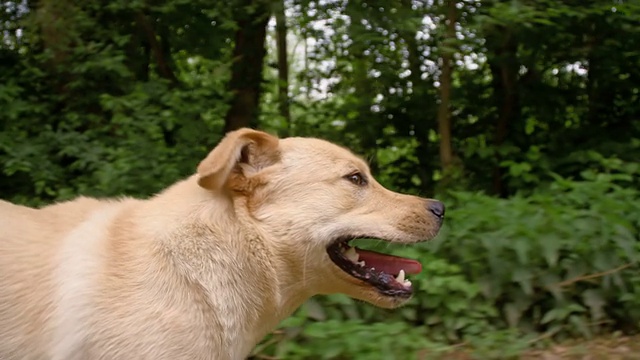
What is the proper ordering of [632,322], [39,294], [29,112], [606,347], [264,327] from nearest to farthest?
[39,294], [264,327], [606,347], [632,322], [29,112]

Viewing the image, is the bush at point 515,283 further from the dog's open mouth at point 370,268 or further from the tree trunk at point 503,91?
the tree trunk at point 503,91

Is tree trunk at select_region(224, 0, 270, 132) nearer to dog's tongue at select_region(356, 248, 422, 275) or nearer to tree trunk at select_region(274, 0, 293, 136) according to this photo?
tree trunk at select_region(274, 0, 293, 136)

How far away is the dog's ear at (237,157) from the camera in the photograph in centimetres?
287

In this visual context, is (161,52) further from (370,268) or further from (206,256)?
(206,256)

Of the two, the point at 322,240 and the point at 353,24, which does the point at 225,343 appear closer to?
the point at 322,240

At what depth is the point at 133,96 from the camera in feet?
22.1

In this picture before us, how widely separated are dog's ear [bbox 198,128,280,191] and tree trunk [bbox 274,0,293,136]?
4.14 meters

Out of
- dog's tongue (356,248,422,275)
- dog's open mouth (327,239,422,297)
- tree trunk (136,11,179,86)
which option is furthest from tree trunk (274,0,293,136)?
dog's open mouth (327,239,422,297)

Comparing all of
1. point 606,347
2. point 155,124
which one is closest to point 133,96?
point 155,124

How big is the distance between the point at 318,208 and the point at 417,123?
5.69 meters

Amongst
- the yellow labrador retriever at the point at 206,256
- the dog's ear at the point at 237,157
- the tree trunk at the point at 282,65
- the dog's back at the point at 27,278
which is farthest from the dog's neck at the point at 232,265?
the tree trunk at the point at 282,65

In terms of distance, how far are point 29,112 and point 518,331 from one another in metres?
5.31

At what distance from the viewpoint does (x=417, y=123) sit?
861 cm

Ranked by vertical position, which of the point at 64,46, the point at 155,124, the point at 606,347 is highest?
the point at 64,46
